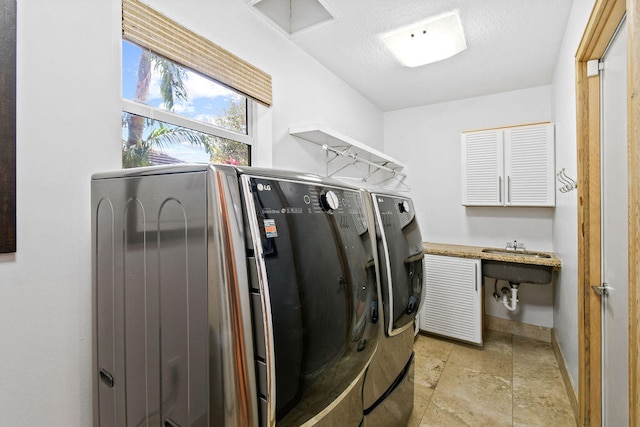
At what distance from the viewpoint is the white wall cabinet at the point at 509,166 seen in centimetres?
285

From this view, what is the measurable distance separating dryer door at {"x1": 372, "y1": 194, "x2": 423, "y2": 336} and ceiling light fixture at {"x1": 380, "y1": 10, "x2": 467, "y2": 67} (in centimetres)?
125

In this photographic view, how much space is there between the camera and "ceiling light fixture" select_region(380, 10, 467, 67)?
204cm

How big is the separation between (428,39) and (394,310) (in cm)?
196

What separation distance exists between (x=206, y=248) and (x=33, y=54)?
3.09 ft

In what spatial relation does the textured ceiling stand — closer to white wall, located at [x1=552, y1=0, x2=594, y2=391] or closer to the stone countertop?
white wall, located at [x1=552, y1=0, x2=594, y2=391]

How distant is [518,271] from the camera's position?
273 centimetres

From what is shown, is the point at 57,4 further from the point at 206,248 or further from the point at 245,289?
the point at 245,289

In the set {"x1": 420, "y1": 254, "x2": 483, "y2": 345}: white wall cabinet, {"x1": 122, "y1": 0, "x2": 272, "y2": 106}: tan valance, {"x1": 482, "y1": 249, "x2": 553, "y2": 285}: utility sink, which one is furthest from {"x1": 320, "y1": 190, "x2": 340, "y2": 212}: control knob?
{"x1": 482, "y1": 249, "x2": 553, "y2": 285}: utility sink

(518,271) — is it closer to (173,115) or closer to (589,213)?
(589,213)

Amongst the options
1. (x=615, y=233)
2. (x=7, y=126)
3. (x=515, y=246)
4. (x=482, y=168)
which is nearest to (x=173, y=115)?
(x=7, y=126)

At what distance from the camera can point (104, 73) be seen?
116 centimetres

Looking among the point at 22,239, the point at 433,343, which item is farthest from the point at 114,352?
the point at 433,343

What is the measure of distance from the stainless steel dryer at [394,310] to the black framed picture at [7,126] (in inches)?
51.4

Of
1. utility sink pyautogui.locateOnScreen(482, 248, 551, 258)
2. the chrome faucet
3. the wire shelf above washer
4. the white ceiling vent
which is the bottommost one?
utility sink pyautogui.locateOnScreen(482, 248, 551, 258)
